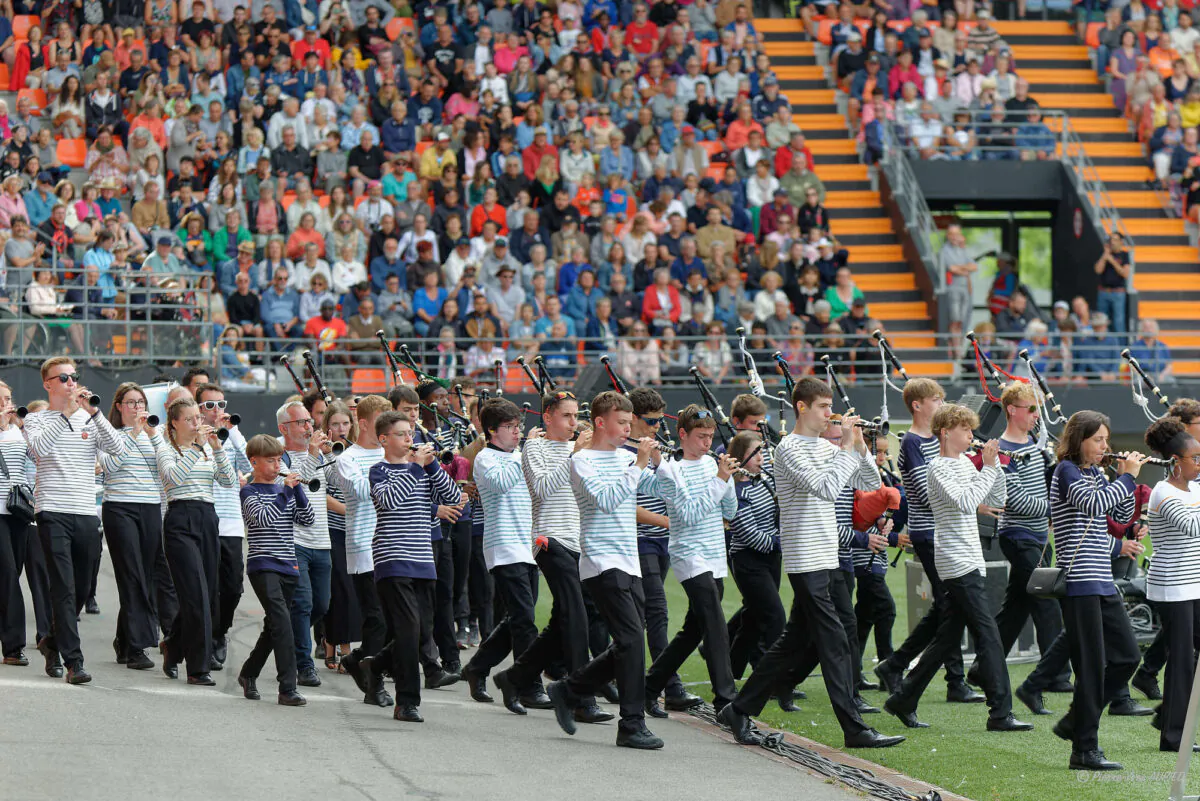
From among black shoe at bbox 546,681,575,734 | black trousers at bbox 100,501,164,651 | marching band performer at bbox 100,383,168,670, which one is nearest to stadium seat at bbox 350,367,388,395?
black trousers at bbox 100,501,164,651

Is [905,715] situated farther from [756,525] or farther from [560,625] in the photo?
[560,625]

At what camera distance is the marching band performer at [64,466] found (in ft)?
36.4

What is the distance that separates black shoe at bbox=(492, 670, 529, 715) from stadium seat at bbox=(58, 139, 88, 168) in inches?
576

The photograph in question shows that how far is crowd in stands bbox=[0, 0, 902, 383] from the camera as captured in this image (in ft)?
70.4

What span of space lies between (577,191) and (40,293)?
305 inches

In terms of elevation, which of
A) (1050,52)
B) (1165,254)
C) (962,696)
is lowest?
(962,696)

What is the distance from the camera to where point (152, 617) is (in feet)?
39.8

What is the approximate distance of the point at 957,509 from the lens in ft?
32.6

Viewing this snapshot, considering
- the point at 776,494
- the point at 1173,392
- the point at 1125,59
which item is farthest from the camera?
the point at 1125,59

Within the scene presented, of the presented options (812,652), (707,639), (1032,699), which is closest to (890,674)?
(1032,699)

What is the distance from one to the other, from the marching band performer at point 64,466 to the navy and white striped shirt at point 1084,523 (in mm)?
5720

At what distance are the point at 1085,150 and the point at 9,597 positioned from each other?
69.5ft

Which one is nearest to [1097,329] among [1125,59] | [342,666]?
[1125,59]

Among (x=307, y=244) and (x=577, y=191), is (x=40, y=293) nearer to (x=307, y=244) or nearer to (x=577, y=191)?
(x=307, y=244)
